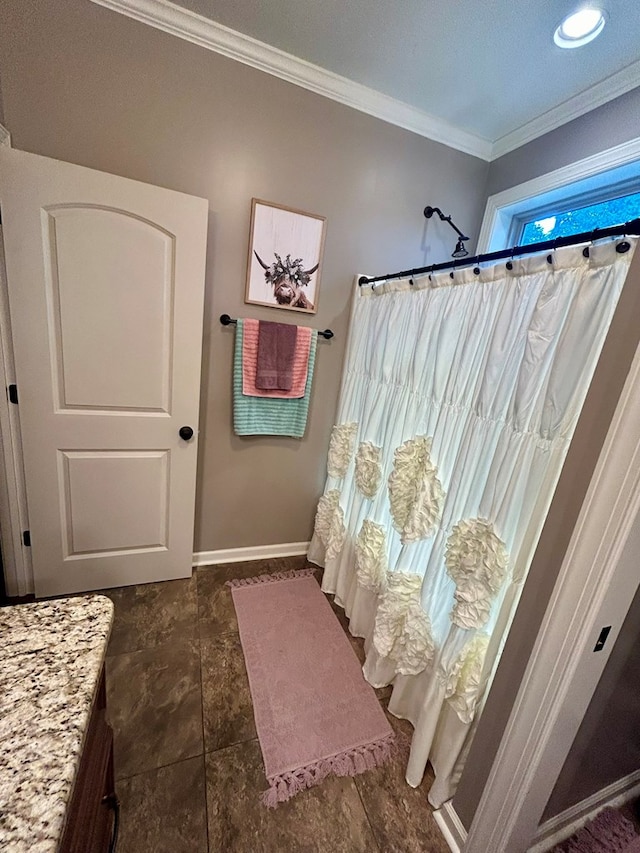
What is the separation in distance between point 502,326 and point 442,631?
103 centimetres

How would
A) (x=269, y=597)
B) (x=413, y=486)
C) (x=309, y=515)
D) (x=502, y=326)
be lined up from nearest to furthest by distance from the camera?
(x=502, y=326), (x=413, y=486), (x=269, y=597), (x=309, y=515)

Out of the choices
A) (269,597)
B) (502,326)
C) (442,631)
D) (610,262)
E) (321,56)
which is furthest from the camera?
(269,597)

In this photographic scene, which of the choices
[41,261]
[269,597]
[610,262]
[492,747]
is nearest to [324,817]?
[492,747]

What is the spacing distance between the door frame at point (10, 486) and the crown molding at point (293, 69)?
44.3 inches

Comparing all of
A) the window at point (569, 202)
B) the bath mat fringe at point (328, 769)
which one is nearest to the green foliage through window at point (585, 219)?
the window at point (569, 202)

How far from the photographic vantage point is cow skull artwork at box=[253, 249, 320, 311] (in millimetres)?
1806

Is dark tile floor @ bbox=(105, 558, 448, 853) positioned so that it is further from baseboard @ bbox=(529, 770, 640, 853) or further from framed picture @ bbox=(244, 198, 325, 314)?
framed picture @ bbox=(244, 198, 325, 314)

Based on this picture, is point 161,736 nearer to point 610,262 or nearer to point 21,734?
point 21,734

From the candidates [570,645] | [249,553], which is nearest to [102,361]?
[249,553]

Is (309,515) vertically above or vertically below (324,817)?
above

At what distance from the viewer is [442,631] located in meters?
1.19

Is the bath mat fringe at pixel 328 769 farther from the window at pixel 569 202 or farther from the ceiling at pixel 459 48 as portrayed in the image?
the ceiling at pixel 459 48

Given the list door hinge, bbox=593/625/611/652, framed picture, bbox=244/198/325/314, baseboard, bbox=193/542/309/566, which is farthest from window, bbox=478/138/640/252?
baseboard, bbox=193/542/309/566

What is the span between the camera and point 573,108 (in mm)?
1585
